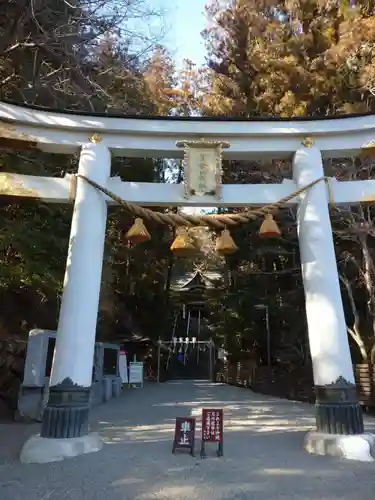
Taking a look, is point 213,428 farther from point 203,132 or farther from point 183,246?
point 203,132

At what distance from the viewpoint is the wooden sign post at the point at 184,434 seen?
197 inches

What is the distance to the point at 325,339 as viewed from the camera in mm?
5383

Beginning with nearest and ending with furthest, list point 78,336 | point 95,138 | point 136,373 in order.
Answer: point 78,336 → point 95,138 → point 136,373

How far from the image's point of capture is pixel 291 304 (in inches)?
511

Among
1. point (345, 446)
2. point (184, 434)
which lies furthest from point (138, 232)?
point (345, 446)

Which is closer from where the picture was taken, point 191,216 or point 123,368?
point 191,216

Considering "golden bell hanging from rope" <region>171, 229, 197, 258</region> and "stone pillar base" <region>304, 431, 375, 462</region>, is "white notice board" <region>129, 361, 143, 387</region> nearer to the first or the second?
"golden bell hanging from rope" <region>171, 229, 197, 258</region>

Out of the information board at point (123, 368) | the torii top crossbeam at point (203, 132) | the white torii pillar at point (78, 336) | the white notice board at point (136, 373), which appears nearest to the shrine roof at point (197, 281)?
the white notice board at point (136, 373)

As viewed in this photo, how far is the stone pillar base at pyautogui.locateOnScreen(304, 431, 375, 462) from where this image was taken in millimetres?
4801

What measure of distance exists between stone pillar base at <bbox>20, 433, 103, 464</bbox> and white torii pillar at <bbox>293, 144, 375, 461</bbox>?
289 centimetres

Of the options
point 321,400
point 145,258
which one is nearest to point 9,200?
point 321,400

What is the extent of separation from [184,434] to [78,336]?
1.82 m

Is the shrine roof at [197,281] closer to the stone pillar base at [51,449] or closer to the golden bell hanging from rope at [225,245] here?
the golden bell hanging from rope at [225,245]

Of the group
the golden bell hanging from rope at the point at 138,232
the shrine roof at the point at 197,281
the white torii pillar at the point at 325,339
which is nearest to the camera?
the white torii pillar at the point at 325,339
